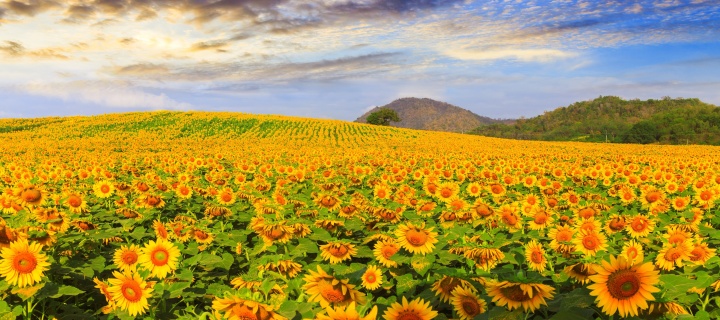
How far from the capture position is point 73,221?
17.3 feet

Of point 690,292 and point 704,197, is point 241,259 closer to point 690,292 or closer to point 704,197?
point 690,292

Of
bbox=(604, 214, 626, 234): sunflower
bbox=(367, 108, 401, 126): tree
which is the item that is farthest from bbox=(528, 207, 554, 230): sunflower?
bbox=(367, 108, 401, 126): tree

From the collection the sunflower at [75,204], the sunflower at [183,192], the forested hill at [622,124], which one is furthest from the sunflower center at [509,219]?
the forested hill at [622,124]

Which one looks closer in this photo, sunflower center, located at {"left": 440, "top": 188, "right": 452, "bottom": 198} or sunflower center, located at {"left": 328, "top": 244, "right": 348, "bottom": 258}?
sunflower center, located at {"left": 328, "top": 244, "right": 348, "bottom": 258}

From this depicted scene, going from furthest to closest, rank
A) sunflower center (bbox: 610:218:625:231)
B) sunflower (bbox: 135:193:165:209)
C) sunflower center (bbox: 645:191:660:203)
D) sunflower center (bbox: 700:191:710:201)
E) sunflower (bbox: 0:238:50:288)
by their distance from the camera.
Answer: sunflower center (bbox: 700:191:710:201)
sunflower center (bbox: 645:191:660:203)
sunflower (bbox: 135:193:165:209)
sunflower center (bbox: 610:218:625:231)
sunflower (bbox: 0:238:50:288)

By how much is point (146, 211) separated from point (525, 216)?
5.42m

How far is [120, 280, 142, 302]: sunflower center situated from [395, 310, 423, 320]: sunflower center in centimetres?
215

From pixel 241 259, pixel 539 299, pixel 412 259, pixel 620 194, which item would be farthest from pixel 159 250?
pixel 620 194

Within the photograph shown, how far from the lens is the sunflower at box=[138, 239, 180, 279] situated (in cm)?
426

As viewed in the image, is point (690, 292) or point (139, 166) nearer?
point (690, 292)

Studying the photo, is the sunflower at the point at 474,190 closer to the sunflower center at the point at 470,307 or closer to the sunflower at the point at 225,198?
the sunflower at the point at 225,198

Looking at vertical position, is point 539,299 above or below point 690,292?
above

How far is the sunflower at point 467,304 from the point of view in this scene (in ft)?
9.63

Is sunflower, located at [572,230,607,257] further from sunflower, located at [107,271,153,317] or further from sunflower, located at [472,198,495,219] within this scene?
sunflower, located at [107,271,153,317]
